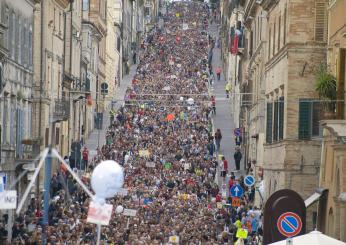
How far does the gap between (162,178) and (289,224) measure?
35.6 metres

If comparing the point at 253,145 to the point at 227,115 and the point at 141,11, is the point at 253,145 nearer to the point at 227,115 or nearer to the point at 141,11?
the point at 227,115

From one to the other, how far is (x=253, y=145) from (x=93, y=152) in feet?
31.4

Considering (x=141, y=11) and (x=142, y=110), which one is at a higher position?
(x=141, y=11)

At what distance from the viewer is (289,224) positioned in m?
35.6

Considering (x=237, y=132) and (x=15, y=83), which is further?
(x=237, y=132)

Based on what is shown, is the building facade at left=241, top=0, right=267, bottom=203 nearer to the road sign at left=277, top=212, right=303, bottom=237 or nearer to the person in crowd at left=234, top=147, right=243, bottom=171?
the person in crowd at left=234, top=147, right=243, bottom=171

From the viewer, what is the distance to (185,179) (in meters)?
70.6

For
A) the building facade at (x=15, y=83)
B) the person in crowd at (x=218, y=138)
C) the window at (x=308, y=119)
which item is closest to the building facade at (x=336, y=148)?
the window at (x=308, y=119)

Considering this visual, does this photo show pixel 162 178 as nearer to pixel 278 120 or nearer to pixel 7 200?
pixel 278 120

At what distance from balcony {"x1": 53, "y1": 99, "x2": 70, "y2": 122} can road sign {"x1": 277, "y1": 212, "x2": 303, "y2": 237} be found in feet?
105

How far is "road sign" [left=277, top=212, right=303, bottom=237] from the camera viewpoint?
116ft

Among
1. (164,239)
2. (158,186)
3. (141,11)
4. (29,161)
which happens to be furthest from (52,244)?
(141,11)

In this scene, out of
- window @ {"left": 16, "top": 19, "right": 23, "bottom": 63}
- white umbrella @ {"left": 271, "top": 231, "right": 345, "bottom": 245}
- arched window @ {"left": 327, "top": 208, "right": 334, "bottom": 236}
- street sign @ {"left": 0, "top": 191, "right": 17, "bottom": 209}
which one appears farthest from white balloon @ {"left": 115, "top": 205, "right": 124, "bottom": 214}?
white umbrella @ {"left": 271, "top": 231, "right": 345, "bottom": 245}

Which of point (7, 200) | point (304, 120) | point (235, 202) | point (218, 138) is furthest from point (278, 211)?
point (218, 138)
